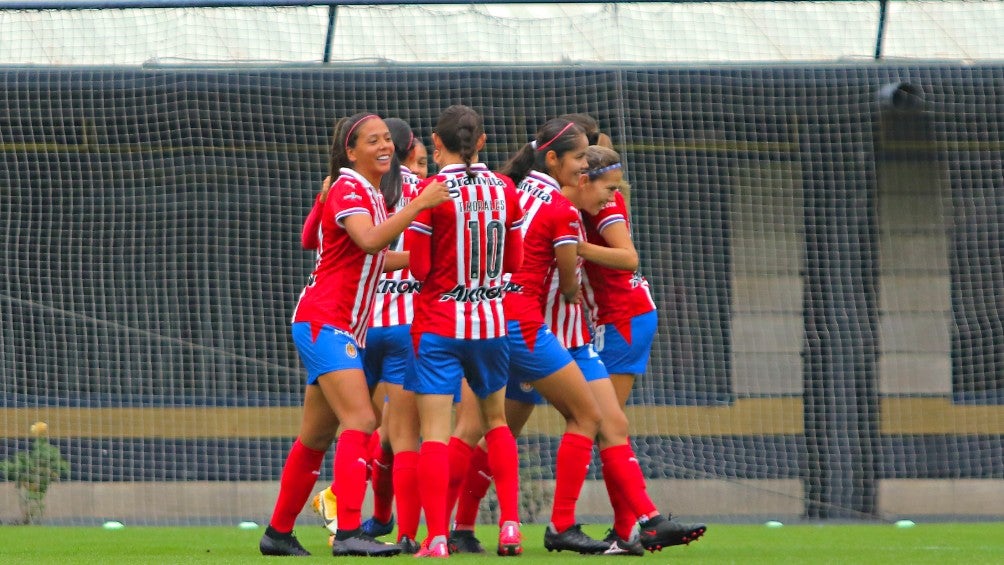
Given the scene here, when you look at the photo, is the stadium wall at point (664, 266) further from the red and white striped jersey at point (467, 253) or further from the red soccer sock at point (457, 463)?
the red and white striped jersey at point (467, 253)

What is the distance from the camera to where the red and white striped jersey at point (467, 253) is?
5512 millimetres

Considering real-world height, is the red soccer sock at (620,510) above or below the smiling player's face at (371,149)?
below

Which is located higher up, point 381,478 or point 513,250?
point 513,250

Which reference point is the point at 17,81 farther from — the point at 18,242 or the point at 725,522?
the point at 725,522

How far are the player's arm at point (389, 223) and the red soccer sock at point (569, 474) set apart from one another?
1200 mm

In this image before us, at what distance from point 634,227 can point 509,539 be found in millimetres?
5619

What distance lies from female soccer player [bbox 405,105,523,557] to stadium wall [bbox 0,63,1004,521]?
4.67 meters

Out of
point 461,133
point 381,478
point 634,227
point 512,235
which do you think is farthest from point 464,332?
point 634,227

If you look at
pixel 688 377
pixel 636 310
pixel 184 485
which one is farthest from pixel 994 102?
pixel 184 485

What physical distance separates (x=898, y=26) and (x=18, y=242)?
626cm

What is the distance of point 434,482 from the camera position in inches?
219

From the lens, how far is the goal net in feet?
32.6

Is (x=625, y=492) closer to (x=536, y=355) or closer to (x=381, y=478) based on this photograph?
(x=536, y=355)

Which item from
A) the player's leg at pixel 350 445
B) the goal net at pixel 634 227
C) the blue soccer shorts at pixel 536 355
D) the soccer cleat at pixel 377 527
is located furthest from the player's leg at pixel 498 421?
A: the goal net at pixel 634 227
